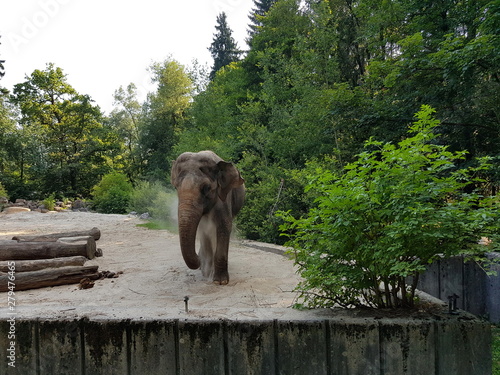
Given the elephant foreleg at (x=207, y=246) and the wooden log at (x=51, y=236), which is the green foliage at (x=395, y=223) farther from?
the wooden log at (x=51, y=236)

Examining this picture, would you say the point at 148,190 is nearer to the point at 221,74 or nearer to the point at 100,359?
the point at 221,74

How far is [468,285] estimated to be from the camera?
5.14 meters

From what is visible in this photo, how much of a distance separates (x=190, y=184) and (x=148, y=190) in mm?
17852

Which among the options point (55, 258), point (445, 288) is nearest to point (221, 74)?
point (55, 258)

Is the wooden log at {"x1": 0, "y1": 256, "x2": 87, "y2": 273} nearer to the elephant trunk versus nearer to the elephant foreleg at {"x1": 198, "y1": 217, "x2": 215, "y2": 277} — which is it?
the elephant foreleg at {"x1": 198, "y1": 217, "x2": 215, "y2": 277}

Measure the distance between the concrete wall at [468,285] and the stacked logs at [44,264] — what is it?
5646 millimetres

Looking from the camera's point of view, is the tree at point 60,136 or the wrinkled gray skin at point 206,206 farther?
the tree at point 60,136

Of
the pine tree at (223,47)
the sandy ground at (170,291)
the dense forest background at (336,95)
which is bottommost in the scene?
the sandy ground at (170,291)

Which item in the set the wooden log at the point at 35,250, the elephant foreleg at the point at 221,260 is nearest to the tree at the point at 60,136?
the wooden log at the point at 35,250

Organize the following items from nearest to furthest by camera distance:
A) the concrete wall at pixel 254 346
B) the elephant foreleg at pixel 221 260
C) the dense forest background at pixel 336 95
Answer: the concrete wall at pixel 254 346 < the elephant foreleg at pixel 221 260 < the dense forest background at pixel 336 95

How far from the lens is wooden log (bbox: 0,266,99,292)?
19.6 ft

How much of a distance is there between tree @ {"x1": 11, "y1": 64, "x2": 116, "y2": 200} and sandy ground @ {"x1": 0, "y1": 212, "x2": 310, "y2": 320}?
30490 mm

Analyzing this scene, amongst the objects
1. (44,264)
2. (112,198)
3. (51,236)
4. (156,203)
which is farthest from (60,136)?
(44,264)

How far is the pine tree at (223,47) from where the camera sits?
42.4 meters
